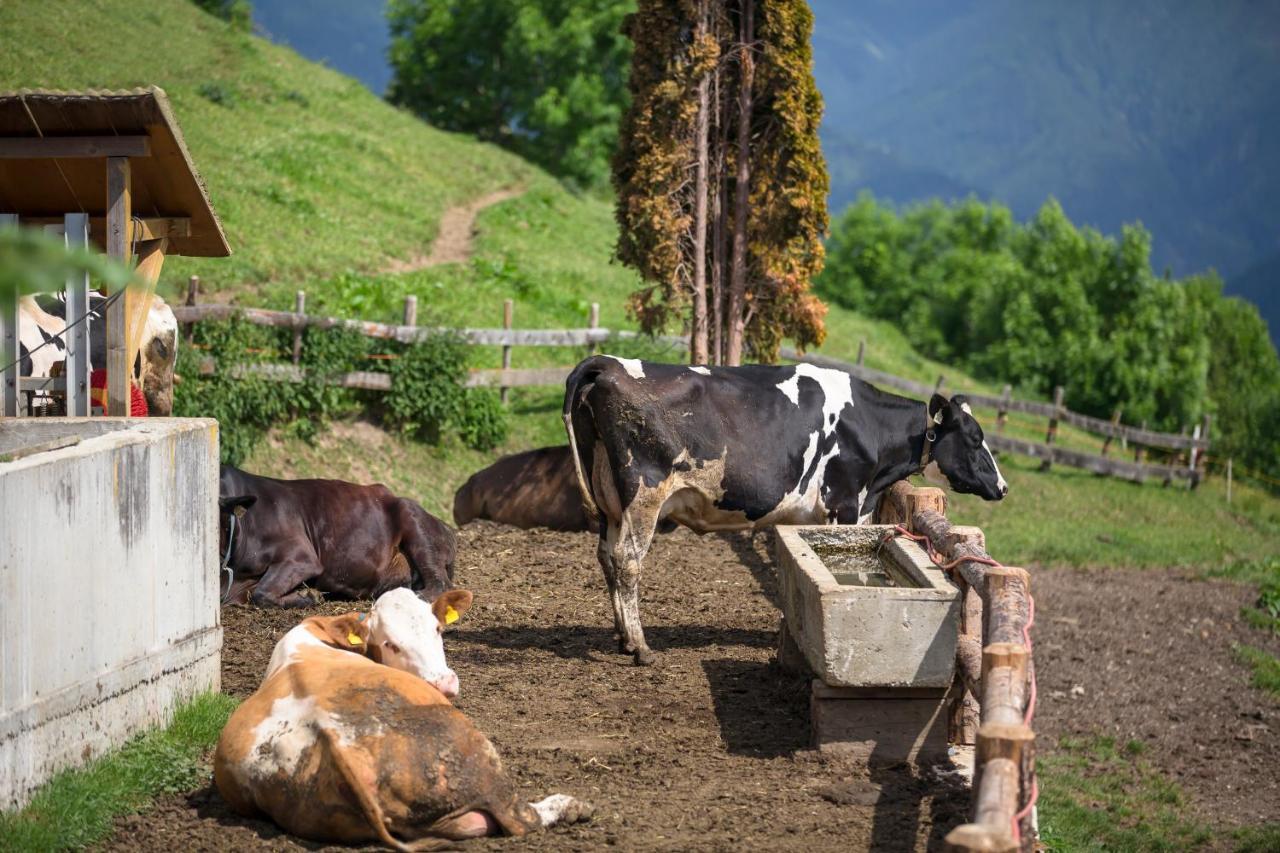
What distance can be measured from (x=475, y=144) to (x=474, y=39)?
48.6ft

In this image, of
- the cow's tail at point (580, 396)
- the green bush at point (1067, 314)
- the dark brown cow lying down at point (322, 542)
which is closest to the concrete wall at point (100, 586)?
the cow's tail at point (580, 396)

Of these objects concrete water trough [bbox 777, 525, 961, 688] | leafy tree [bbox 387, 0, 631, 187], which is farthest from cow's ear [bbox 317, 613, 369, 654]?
leafy tree [bbox 387, 0, 631, 187]

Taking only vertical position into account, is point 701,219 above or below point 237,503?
above

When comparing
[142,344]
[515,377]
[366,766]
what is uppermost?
[142,344]

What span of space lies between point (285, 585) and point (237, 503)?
68 cm

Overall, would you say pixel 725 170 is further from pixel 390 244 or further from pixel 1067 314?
pixel 1067 314

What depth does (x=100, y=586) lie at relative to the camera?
5.86 m

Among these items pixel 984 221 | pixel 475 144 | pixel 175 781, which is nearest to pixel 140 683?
pixel 175 781

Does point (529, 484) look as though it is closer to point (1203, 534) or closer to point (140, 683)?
point (140, 683)

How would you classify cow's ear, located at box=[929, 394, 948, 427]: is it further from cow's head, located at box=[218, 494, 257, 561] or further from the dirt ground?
cow's head, located at box=[218, 494, 257, 561]

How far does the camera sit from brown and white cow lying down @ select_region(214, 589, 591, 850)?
5.06 metres

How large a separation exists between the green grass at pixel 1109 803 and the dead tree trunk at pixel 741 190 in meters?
5.62

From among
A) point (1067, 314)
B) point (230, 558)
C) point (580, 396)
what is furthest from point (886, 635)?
point (1067, 314)

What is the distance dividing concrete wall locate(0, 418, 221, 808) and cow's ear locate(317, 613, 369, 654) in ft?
2.77
